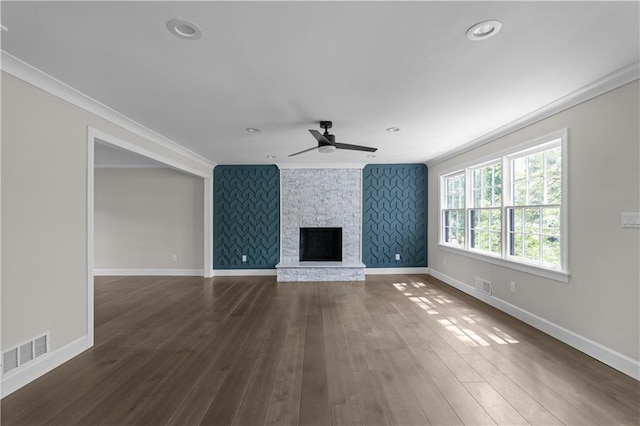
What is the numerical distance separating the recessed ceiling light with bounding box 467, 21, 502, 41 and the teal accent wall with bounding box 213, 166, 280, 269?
192 inches

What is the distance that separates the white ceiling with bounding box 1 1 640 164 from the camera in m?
1.56

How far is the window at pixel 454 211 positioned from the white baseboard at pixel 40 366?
5.37m

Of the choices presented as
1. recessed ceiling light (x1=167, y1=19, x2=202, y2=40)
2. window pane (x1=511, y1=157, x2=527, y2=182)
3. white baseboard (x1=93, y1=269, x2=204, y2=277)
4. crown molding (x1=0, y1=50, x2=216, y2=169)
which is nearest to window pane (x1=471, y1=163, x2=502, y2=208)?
window pane (x1=511, y1=157, x2=527, y2=182)

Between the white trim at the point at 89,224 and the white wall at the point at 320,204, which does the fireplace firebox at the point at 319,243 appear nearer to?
the white wall at the point at 320,204

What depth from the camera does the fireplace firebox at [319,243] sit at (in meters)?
6.31

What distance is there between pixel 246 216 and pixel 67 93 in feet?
13.1

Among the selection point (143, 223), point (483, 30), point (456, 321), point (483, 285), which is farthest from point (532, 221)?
point (143, 223)

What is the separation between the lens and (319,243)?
6.34 meters

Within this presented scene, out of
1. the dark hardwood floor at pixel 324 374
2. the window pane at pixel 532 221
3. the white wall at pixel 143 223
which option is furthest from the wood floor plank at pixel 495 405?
the white wall at pixel 143 223

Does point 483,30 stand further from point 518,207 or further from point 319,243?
point 319,243

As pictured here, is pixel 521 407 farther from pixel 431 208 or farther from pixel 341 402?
pixel 431 208

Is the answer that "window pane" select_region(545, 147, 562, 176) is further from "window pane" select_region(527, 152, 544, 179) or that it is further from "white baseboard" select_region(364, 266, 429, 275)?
"white baseboard" select_region(364, 266, 429, 275)

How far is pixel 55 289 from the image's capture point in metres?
2.45

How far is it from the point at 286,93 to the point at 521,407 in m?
2.93
